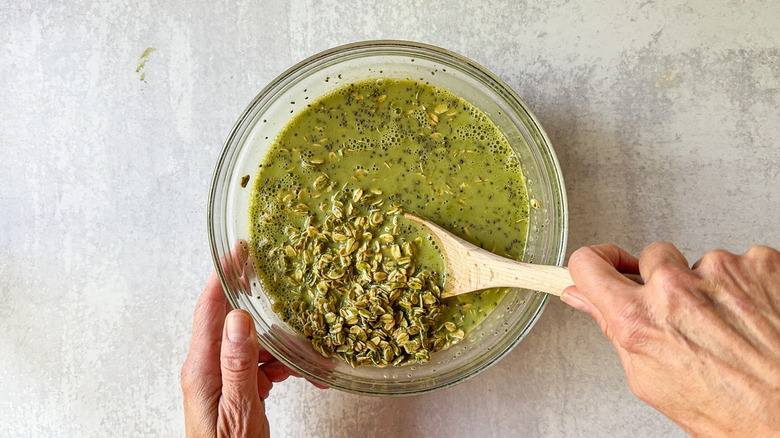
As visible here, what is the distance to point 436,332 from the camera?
5.95 ft

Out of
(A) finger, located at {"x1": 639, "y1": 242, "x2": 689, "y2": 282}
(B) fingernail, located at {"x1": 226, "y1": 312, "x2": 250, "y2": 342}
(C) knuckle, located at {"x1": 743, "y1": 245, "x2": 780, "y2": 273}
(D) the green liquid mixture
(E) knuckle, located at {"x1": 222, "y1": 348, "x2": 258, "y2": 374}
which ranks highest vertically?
(D) the green liquid mixture

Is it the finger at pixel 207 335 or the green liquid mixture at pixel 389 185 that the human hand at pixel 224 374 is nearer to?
the finger at pixel 207 335

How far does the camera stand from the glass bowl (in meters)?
1.74

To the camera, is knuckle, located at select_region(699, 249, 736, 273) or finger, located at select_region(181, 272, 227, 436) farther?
finger, located at select_region(181, 272, 227, 436)

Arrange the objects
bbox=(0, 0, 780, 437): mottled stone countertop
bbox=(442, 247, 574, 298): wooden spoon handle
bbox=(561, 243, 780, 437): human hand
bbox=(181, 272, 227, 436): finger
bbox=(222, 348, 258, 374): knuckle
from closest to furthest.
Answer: bbox=(561, 243, 780, 437): human hand → bbox=(442, 247, 574, 298): wooden spoon handle → bbox=(222, 348, 258, 374): knuckle → bbox=(181, 272, 227, 436): finger → bbox=(0, 0, 780, 437): mottled stone countertop

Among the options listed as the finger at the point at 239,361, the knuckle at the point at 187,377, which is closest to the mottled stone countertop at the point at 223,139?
the knuckle at the point at 187,377

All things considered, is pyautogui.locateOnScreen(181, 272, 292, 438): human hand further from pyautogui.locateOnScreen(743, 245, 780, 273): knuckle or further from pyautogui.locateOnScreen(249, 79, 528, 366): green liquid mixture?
pyautogui.locateOnScreen(743, 245, 780, 273): knuckle

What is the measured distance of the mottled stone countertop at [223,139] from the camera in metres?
1.87

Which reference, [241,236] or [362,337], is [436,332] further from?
[241,236]

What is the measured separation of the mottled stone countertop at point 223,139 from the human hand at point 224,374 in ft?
0.49

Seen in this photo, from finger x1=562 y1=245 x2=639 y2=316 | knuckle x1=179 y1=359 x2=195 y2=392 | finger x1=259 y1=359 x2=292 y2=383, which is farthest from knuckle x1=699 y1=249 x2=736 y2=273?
knuckle x1=179 y1=359 x2=195 y2=392

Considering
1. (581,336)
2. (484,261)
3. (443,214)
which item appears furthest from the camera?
(581,336)

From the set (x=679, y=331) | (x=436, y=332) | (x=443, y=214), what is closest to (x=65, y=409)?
(x=436, y=332)

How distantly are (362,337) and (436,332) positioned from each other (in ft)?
0.80
